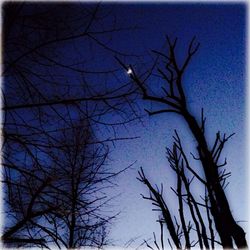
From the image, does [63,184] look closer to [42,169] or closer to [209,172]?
[42,169]

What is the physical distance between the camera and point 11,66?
8.67ft

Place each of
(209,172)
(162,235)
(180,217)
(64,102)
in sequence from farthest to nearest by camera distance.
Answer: (64,102) → (162,235) → (180,217) → (209,172)

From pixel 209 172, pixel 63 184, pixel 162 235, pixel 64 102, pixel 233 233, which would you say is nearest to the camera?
pixel 233 233

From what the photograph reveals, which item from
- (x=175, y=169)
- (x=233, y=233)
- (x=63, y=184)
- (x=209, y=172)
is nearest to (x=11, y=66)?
(x=63, y=184)

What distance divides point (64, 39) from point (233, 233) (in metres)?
2.02

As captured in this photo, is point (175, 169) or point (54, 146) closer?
point (175, 169)

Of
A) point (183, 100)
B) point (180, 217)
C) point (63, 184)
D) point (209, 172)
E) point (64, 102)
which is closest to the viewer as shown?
point (209, 172)

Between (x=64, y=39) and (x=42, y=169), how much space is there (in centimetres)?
110

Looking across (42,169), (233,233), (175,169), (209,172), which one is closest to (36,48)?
(42,169)

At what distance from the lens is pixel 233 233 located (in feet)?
4.14

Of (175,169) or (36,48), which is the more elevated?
(36,48)

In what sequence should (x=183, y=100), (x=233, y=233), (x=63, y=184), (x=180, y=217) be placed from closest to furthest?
(x=233, y=233) → (x=183, y=100) → (x=180, y=217) → (x=63, y=184)

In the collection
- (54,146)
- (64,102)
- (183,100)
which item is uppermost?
(64,102)

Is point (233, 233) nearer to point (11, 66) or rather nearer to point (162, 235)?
point (162, 235)
